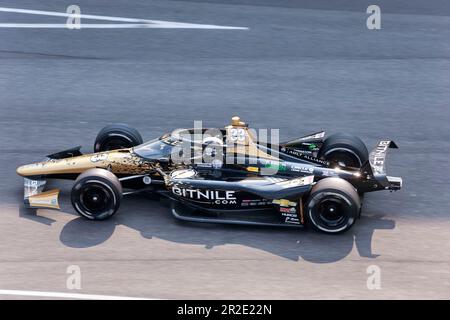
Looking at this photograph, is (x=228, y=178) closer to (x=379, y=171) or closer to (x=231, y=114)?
(x=379, y=171)

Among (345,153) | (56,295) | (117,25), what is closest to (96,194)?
(56,295)

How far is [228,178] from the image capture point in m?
11.9

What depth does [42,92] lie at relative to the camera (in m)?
16.4

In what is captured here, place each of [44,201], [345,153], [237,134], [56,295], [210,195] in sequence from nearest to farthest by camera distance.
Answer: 1. [56,295]
2. [210,195]
3. [44,201]
4. [237,134]
5. [345,153]

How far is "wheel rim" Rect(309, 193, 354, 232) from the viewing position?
36.6 ft

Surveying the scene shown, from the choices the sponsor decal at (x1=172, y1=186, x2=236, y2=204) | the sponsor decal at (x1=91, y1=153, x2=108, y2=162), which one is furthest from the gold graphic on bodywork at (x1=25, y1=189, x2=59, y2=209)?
the sponsor decal at (x1=172, y1=186, x2=236, y2=204)

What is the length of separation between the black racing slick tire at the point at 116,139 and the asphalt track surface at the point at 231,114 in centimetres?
82

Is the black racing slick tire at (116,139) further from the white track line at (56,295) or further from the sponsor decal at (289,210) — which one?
the white track line at (56,295)

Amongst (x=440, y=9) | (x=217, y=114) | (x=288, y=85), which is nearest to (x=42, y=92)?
(x=217, y=114)

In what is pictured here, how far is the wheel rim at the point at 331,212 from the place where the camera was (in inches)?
439

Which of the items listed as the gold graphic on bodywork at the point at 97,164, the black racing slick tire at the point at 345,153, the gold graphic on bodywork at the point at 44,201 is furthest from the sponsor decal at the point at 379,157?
the gold graphic on bodywork at the point at 44,201

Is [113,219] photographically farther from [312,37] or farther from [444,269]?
[312,37]

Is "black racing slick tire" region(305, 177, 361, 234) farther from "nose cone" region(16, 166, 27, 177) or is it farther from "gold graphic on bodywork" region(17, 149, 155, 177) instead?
"nose cone" region(16, 166, 27, 177)

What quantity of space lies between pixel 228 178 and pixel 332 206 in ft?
5.15
